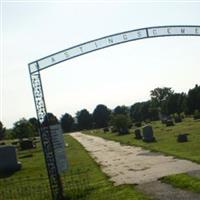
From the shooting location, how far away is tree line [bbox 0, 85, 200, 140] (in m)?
59.7

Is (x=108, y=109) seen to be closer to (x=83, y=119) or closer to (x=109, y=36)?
(x=83, y=119)

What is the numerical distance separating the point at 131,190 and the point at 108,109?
130393 mm

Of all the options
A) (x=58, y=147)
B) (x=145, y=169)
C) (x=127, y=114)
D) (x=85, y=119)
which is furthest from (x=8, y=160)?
(x=85, y=119)

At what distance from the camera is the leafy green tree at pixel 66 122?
14862 centimetres

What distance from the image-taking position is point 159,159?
22.7 metres

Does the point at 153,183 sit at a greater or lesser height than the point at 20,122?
lesser

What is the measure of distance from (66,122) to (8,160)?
121678 millimetres

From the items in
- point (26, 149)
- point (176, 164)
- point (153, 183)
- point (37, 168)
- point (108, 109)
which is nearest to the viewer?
point (153, 183)

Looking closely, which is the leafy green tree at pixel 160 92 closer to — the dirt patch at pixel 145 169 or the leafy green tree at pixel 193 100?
the leafy green tree at pixel 193 100

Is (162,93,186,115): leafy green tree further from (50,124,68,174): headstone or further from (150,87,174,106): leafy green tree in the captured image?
(50,124,68,174): headstone

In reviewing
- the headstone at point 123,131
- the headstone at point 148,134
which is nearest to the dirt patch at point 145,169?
the headstone at point 148,134

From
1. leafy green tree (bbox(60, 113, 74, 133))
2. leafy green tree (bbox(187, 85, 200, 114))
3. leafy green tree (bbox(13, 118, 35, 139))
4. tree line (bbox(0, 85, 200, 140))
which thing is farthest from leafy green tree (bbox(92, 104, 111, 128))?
leafy green tree (bbox(13, 118, 35, 139))

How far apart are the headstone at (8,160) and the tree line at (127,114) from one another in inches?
1228

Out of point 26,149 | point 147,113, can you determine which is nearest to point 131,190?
point 26,149
